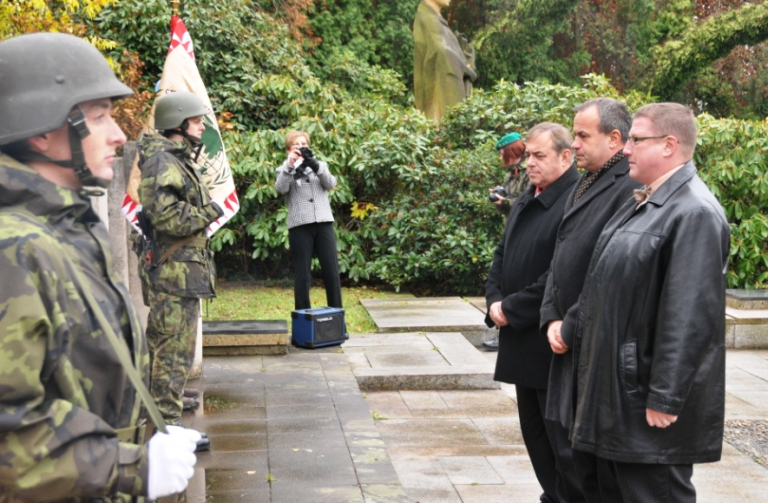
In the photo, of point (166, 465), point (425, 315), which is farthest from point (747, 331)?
point (166, 465)

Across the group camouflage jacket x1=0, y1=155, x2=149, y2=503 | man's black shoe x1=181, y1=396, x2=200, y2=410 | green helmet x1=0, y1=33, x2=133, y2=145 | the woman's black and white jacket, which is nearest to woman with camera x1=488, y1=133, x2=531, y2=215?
the woman's black and white jacket

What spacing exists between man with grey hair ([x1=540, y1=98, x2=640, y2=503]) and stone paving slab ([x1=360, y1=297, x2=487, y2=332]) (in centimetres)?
497

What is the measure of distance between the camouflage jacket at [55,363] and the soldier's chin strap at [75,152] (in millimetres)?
45

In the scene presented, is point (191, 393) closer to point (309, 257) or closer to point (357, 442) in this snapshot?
point (357, 442)

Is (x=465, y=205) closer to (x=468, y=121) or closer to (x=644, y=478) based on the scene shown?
→ (x=468, y=121)

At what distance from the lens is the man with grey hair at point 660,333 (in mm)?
3102

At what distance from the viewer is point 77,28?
960 cm

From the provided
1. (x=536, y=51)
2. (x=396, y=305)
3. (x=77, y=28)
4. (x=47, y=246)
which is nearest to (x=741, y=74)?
(x=536, y=51)

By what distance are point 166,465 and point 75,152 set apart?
71 centimetres

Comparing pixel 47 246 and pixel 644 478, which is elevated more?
pixel 47 246

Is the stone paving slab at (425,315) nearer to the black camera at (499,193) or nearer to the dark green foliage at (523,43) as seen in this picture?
the black camera at (499,193)

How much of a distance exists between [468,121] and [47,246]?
10.9 m

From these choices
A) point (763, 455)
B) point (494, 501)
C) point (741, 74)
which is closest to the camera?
point (494, 501)

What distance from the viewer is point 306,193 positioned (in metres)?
8.70
